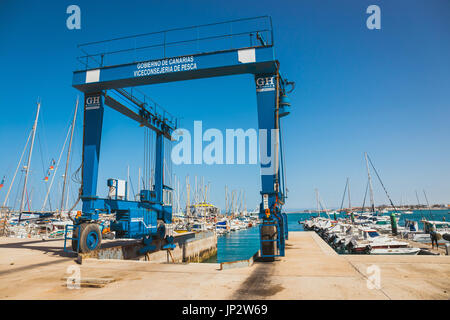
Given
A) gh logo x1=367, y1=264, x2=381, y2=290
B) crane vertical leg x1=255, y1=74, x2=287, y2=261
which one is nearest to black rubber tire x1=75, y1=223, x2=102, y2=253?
crane vertical leg x1=255, y1=74, x2=287, y2=261

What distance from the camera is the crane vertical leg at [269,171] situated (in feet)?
35.6

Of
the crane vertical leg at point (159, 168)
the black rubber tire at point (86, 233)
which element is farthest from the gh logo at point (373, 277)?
the crane vertical leg at point (159, 168)

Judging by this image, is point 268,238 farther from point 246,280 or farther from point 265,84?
point 265,84

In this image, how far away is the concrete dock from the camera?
642 cm

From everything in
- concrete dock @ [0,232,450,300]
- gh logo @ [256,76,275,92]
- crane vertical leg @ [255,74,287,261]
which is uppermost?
gh logo @ [256,76,275,92]

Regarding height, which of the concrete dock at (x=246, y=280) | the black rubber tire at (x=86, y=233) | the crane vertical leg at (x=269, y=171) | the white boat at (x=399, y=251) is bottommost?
the white boat at (x=399, y=251)

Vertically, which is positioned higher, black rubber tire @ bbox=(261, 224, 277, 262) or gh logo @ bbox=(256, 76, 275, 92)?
gh logo @ bbox=(256, 76, 275, 92)

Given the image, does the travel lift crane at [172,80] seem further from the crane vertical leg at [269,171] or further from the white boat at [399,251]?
the white boat at [399,251]

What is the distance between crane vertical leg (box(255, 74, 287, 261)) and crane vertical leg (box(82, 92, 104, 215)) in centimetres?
888

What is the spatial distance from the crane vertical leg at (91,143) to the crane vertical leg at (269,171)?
888 centimetres

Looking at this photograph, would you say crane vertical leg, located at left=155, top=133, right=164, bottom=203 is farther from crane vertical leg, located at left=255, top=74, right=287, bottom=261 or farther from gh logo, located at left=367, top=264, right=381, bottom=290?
gh logo, located at left=367, top=264, right=381, bottom=290

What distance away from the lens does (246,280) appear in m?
7.80

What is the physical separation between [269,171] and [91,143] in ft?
33.0

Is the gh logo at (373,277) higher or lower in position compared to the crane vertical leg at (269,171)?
lower
